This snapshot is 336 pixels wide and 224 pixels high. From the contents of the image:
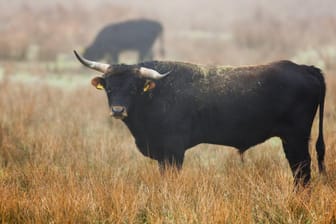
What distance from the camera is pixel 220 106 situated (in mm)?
5598

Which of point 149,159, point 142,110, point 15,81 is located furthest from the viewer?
point 15,81

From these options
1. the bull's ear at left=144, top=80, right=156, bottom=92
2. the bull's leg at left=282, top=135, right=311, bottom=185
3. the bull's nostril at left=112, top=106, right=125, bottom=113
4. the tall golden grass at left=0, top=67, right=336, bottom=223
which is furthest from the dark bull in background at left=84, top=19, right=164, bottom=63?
the bull's leg at left=282, top=135, right=311, bottom=185

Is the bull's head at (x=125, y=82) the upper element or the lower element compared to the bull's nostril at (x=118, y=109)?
upper

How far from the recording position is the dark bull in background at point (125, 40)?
16906mm

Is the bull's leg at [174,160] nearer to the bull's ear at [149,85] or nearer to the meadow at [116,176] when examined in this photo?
the meadow at [116,176]

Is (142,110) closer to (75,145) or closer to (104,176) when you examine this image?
(104,176)

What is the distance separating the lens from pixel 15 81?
13.0 m

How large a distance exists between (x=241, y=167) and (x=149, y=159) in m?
1.09

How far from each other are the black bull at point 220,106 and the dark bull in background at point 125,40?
439 inches

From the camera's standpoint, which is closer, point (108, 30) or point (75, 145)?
point (75, 145)

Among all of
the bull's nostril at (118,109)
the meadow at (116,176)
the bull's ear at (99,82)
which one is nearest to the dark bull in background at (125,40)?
the meadow at (116,176)

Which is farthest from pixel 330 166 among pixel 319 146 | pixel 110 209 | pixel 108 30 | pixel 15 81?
pixel 108 30

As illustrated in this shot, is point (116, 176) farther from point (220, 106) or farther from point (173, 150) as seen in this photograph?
point (220, 106)

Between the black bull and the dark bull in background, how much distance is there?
11147mm
